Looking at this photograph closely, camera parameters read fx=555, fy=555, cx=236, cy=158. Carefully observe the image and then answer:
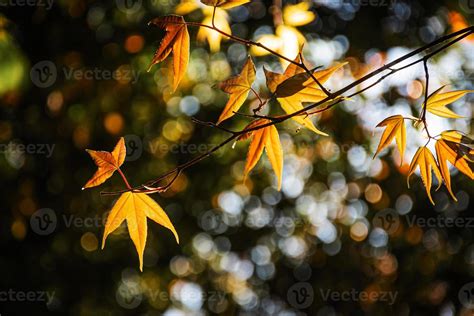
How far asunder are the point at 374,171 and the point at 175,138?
1.29 meters

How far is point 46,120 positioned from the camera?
2.91m

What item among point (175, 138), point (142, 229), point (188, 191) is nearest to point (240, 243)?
point (188, 191)

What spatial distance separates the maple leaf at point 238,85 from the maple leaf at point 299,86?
4cm

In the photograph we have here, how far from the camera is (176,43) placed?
0.64m

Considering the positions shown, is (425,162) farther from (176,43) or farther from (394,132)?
(176,43)

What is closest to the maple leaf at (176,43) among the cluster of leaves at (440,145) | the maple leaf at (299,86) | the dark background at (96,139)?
the maple leaf at (299,86)

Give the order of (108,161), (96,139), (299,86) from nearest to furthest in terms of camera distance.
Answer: (299,86) < (108,161) < (96,139)

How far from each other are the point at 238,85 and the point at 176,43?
11 centimetres

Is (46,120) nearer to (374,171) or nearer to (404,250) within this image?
(374,171)

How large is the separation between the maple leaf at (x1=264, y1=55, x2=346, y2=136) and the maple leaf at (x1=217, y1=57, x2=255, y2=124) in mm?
42

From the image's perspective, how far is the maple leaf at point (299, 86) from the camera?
58 centimetres

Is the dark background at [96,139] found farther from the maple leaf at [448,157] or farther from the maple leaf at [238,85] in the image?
the maple leaf at [448,157]

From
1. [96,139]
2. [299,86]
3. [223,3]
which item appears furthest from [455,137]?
[96,139]

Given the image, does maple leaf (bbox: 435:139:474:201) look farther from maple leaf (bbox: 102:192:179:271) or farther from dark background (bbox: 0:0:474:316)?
dark background (bbox: 0:0:474:316)
